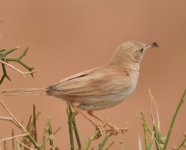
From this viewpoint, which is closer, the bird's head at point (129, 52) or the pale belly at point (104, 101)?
the pale belly at point (104, 101)

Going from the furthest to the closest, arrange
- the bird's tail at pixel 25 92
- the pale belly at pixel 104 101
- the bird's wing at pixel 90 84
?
the pale belly at pixel 104 101 < the bird's wing at pixel 90 84 < the bird's tail at pixel 25 92

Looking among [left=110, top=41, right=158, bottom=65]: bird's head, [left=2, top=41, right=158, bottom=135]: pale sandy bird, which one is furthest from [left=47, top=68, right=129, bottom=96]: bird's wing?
[left=110, top=41, right=158, bottom=65]: bird's head

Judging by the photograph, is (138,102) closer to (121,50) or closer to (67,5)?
(67,5)

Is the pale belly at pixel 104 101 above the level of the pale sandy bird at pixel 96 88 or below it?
below

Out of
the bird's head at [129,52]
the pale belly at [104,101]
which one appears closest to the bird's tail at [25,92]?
the pale belly at [104,101]

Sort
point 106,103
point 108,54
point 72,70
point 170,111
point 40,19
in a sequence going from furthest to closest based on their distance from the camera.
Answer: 1. point 40,19
2. point 108,54
3. point 72,70
4. point 170,111
5. point 106,103

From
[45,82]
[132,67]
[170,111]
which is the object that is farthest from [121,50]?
[45,82]

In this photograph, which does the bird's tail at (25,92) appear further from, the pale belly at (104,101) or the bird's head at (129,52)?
the bird's head at (129,52)

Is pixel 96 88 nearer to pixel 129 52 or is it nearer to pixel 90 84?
pixel 90 84
